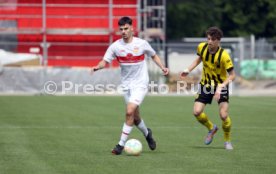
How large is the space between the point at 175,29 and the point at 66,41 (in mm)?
29409

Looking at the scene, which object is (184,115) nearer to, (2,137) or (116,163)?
(2,137)

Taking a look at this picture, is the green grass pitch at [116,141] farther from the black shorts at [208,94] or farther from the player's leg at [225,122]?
the black shorts at [208,94]

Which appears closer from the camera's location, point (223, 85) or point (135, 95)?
point (135, 95)

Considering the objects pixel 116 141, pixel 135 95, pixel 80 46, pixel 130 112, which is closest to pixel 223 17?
pixel 80 46

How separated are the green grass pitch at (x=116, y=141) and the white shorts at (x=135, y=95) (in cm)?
87

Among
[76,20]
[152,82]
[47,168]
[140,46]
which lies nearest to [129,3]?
[76,20]

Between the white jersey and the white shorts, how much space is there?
0.07 metres

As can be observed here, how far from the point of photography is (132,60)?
13.6 m

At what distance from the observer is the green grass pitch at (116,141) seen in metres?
11.4

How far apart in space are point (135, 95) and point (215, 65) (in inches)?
68.8

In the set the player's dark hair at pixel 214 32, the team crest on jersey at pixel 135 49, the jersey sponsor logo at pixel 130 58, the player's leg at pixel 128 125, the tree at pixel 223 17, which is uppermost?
the player's dark hair at pixel 214 32

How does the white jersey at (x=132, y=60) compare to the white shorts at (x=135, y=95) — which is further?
the white jersey at (x=132, y=60)

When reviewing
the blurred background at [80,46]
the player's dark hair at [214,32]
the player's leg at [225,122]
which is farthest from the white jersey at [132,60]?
the blurred background at [80,46]

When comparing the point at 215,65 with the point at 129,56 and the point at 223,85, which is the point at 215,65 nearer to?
the point at 223,85
